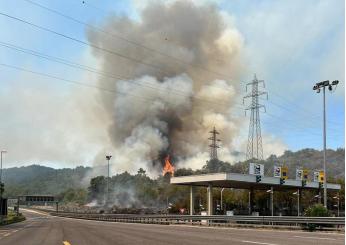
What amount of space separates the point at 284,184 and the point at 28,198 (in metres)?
123

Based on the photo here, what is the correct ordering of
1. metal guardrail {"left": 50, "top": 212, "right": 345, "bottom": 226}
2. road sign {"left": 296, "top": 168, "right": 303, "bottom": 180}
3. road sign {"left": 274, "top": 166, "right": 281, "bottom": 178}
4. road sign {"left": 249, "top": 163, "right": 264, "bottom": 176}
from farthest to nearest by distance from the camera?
road sign {"left": 296, "top": 168, "right": 303, "bottom": 180}
road sign {"left": 274, "top": 166, "right": 281, "bottom": 178}
road sign {"left": 249, "top": 163, "right": 264, "bottom": 176}
metal guardrail {"left": 50, "top": 212, "right": 345, "bottom": 226}

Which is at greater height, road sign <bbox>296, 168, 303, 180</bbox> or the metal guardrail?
road sign <bbox>296, 168, 303, 180</bbox>

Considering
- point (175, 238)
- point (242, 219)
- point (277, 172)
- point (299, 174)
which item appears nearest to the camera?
point (175, 238)

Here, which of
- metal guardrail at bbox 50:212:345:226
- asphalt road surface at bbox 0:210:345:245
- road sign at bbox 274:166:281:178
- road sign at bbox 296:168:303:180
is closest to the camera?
asphalt road surface at bbox 0:210:345:245

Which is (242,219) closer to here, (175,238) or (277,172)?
(175,238)

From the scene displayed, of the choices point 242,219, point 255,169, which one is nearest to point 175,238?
point 242,219

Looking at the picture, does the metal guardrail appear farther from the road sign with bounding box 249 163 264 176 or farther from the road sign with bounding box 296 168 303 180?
the road sign with bounding box 296 168 303 180

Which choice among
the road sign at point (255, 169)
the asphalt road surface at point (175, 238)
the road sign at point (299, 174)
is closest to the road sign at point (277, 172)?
the road sign at point (255, 169)

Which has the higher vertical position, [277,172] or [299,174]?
[277,172]

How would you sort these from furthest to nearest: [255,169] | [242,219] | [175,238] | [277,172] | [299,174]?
1. [299,174]
2. [277,172]
3. [255,169]
4. [242,219]
5. [175,238]

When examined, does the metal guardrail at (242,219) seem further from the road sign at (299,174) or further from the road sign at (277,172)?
the road sign at (299,174)

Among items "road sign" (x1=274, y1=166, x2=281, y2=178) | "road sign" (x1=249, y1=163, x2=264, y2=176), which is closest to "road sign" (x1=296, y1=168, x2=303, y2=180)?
"road sign" (x1=274, y1=166, x2=281, y2=178)

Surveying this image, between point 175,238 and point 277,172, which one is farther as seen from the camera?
point 277,172

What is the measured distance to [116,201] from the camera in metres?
173
